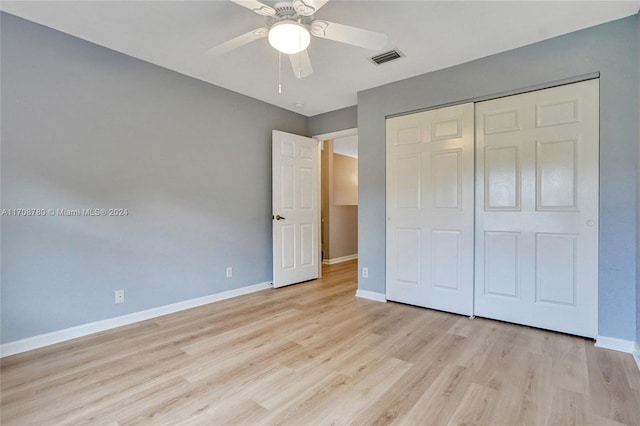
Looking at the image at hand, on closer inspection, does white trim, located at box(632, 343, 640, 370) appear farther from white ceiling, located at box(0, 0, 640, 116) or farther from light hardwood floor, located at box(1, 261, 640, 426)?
white ceiling, located at box(0, 0, 640, 116)

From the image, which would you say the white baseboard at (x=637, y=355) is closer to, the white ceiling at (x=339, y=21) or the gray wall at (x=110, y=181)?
the white ceiling at (x=339, y=21)

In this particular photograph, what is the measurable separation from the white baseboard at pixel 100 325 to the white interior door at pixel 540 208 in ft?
9.41

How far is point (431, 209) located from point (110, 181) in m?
3.12

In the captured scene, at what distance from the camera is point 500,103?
282 cm

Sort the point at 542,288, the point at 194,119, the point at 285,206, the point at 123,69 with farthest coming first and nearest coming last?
the point at 285,206
the point at 194,119
the point at 123,69
the point at 542,288

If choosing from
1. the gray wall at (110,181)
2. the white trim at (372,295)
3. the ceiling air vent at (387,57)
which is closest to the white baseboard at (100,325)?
the gray wall at (110,181)

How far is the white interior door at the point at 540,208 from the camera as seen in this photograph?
242 centimetres

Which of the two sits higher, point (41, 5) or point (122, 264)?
point (41, 5)

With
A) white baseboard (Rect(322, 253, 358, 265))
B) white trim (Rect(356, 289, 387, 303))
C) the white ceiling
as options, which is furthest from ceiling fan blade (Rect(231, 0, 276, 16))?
white baseboard (Rect(322, 253, 358, 265))

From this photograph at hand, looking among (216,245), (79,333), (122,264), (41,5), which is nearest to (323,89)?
(216,245)

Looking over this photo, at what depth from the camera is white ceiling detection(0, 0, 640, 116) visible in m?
2.12

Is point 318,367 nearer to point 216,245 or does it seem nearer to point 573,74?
point 216,245

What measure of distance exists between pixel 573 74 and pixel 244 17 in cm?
263

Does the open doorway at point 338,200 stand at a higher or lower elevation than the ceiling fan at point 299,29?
lower
